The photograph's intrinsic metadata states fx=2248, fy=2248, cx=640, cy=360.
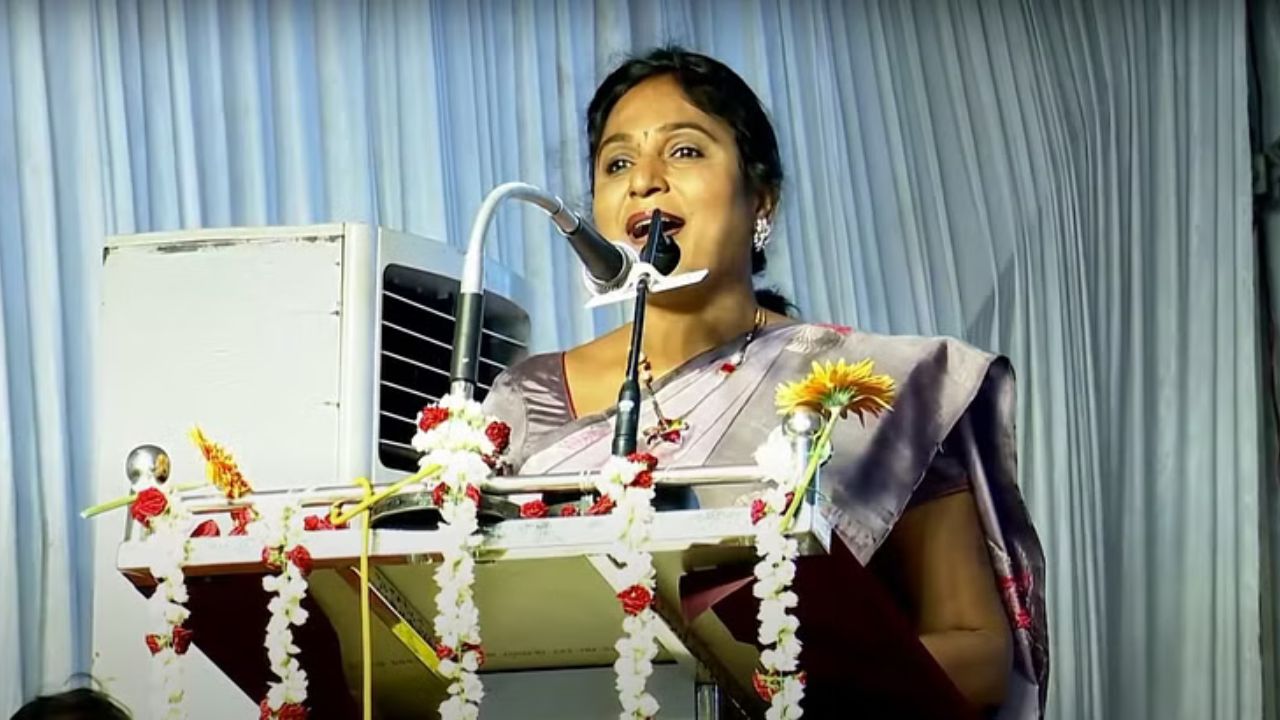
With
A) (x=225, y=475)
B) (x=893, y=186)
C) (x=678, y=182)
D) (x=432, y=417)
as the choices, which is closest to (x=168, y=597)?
(x=225, y=475)

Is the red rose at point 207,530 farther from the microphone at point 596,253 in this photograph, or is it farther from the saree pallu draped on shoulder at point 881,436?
the saree pallu draped on shoulder at point 881,436

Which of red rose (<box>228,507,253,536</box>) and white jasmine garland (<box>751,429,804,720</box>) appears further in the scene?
red rose (<box>228,507,253,536</box>)

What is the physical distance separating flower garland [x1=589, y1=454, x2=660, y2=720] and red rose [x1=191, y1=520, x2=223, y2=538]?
0.34 metres

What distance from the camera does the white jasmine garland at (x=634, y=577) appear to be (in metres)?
1.81

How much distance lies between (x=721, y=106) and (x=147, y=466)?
1.02 metres

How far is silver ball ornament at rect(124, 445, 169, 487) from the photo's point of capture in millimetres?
1977

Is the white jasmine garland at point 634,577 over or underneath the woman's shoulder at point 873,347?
underneath

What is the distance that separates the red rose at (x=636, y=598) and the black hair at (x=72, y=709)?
455 mm

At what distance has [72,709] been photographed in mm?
1910

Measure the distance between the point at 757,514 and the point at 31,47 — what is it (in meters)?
1.97

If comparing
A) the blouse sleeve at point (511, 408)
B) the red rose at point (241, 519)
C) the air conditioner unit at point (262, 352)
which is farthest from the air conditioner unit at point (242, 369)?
the red rose at point (241, 519)

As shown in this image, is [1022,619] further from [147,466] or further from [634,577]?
[147,466]

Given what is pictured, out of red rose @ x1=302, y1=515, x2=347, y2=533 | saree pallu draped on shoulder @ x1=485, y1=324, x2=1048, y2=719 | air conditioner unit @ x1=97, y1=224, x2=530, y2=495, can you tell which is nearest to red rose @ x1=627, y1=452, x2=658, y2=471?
red rose @ x1=302, y1=515, x2=347, y2=533

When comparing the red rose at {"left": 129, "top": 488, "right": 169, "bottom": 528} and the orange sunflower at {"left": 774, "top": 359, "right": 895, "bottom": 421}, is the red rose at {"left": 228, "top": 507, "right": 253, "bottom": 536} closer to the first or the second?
the red rose at {"left": 129, "top": 488, "right": 169, "bottom": 528}
